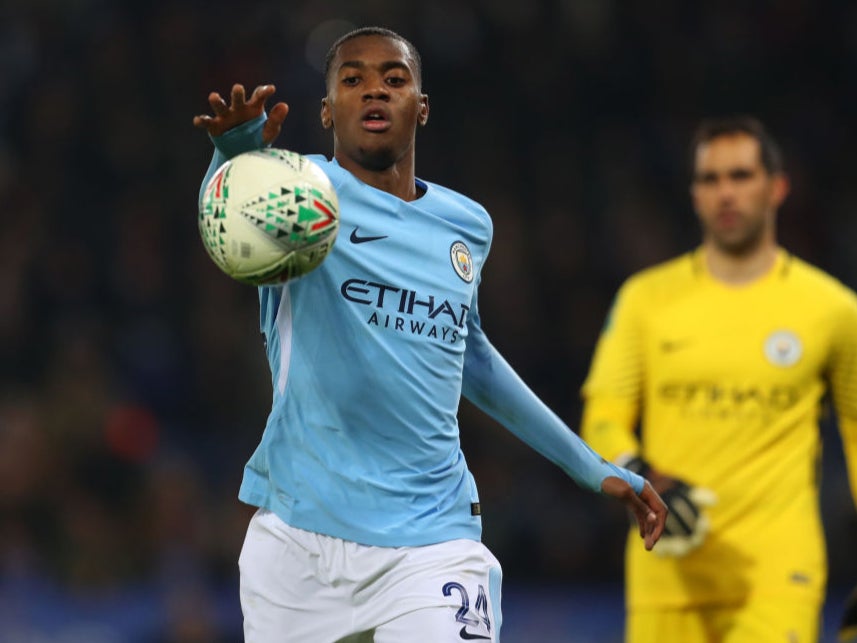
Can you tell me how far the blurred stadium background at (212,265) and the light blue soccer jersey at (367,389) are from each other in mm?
5010

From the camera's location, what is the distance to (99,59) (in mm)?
12352

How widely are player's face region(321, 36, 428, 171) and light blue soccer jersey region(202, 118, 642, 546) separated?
93 mm

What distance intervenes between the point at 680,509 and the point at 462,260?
1.91m

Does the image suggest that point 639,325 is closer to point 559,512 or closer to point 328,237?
point 328,237

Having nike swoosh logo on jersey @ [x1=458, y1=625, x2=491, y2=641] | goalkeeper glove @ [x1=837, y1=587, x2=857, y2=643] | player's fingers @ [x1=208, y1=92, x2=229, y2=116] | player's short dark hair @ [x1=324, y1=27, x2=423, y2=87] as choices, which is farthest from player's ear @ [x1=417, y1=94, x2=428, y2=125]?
goalkeeper glove @ [x1=837, y1=587, x2=857, y2=643]

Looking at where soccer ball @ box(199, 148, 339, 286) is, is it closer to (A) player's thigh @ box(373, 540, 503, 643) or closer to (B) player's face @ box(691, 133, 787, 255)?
(A) player's thigh @ box(373, 540, 503, 643)

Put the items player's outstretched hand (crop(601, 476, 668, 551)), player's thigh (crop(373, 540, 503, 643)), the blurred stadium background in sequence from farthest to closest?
the blurred stadium background < player's outstretched hand (crop(601, 476, 668, 551)) < player's thigh (crop(373, 540, 503, 643))

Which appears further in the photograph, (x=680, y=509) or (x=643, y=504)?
(x=680, y=509)

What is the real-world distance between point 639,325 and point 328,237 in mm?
2903

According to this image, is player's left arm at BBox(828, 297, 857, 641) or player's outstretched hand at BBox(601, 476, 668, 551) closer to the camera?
player's outstretched hand at BBox(601, 476, 668, 551)

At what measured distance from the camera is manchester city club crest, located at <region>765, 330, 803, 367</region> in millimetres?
6109

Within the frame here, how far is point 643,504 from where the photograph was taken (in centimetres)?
442

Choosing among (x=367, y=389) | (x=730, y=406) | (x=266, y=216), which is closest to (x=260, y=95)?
(x=266, y=216)

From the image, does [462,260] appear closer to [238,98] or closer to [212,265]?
[238,98]
